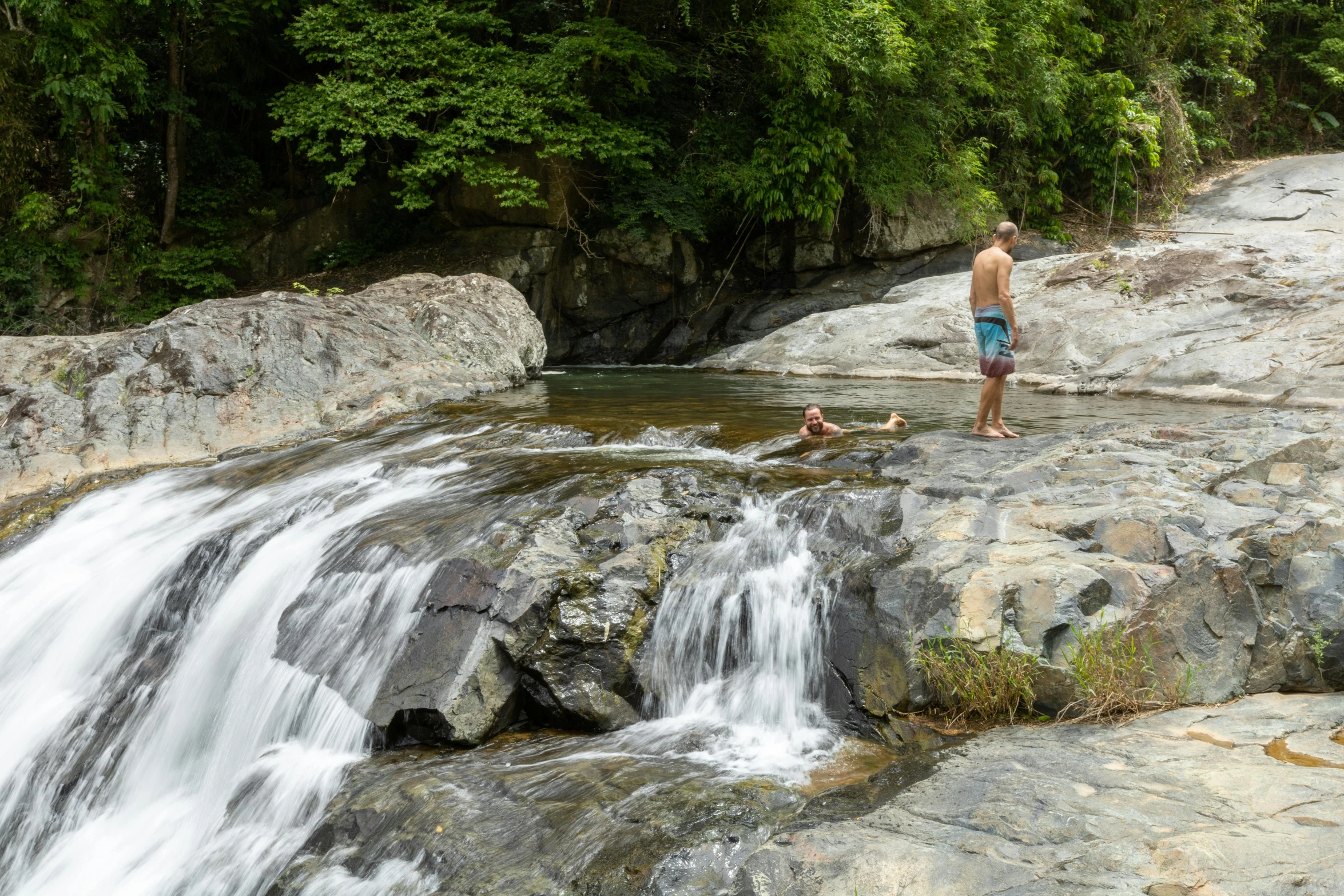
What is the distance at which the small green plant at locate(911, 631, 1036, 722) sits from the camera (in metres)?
3.96

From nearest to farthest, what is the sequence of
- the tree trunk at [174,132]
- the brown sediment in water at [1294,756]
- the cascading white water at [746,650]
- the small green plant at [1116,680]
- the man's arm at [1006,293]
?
the brown sediment in water at [1294,756] < the small green plant at [1116,680] < the cascading white water at [746,650] < the man's arm at [1006,293] < the tree trunk at [174,132]

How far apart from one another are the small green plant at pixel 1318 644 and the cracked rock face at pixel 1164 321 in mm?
6168

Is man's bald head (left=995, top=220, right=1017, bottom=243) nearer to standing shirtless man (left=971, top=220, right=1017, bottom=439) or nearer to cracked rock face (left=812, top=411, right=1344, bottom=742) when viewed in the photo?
standing shirtless man (left=971, top=220, right=1017, bottom=439)

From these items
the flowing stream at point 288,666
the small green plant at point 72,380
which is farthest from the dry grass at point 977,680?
the small green plant at point 72,380

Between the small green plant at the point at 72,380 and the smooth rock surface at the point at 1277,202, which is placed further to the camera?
the smooth rock surface at the point at 1277,202

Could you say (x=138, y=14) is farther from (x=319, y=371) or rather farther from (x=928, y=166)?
(x=928, y=166)

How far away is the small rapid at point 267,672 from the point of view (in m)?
4.14

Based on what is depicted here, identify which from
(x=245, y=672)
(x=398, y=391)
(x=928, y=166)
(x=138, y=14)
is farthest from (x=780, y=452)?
(x=138, y=14)

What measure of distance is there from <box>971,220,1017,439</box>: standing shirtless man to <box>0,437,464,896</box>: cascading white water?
4523mm

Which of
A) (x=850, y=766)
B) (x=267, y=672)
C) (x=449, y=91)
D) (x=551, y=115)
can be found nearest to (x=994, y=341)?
(x=850, y=766)

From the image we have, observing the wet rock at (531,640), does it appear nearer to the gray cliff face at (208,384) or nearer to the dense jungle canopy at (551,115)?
the gray cliff face at (208,384)

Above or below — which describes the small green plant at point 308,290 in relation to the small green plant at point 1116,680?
above

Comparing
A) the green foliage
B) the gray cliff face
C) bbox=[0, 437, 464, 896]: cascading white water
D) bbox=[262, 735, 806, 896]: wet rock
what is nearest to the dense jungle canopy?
the green foliage

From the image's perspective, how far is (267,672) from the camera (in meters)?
4.96
